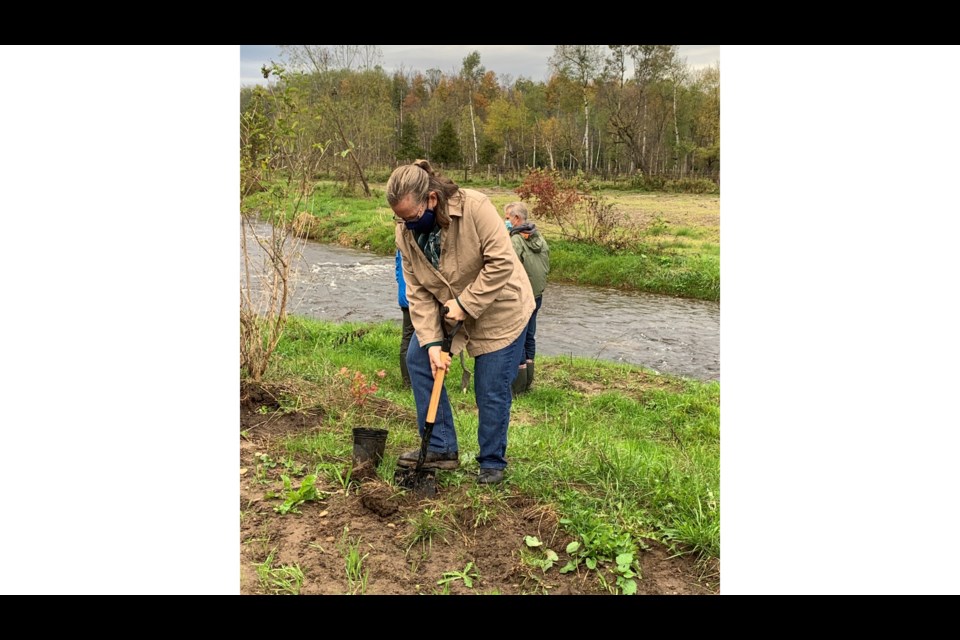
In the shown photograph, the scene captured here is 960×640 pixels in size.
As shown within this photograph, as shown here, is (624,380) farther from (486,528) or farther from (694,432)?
(486,528)

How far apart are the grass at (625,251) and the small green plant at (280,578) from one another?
8.28 metres

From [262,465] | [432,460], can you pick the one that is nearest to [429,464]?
[432,460]

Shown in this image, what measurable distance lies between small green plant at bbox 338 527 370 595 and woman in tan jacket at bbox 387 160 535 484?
1.93 ft

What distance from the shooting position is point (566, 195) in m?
14.6

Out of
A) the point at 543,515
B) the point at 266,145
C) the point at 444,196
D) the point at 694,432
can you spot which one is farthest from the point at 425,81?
the point at 543,515

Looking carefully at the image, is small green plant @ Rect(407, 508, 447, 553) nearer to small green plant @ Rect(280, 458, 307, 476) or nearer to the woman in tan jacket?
the woman in tan jacket

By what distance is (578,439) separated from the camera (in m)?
4.75

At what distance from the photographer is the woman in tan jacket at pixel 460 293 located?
3.21 metres

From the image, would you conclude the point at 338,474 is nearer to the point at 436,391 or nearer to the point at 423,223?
the point at 436,391

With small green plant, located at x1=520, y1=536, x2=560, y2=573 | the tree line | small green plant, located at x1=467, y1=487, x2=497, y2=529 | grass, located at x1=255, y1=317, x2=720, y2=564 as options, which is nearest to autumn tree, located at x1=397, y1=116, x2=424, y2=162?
the tree line

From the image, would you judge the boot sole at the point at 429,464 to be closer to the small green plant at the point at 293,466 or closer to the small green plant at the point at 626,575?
the small green plant at the point at 293,466

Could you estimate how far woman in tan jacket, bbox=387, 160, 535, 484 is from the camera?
3211 mm

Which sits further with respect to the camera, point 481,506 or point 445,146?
point 445,146

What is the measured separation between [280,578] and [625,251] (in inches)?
493
